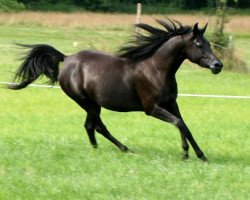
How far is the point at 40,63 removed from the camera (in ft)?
36.8

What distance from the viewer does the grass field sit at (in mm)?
7738

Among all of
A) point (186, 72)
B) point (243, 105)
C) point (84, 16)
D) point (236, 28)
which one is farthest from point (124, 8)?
point (243, 105)

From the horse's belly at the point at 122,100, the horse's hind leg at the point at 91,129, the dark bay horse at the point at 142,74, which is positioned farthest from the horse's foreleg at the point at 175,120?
the horse's hind leg at the point at 91,129

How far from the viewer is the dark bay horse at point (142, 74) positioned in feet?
31.9

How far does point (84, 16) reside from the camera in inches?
2248

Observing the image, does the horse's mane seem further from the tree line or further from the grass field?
the tree line

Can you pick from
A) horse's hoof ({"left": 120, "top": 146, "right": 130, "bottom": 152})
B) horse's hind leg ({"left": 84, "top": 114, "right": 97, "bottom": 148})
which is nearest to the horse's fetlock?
horse's hoof ({"left": 120, "top": 146, "right": 130, "bottom": 152})

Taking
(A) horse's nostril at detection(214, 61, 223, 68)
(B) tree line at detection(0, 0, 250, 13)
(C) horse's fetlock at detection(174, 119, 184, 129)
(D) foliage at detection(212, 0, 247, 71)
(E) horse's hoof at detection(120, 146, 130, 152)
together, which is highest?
(A) horse's nostril at detection(214, 61, 223, 68)

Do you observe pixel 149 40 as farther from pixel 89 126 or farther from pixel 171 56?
pixel 89 126

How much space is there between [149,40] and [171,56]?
49 centimetres

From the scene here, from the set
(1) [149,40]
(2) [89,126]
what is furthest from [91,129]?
(1) [149,40]

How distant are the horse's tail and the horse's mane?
139 centimetres

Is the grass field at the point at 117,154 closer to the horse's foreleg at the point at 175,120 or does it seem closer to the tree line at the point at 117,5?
the horse's foreleg at the point at 175,120

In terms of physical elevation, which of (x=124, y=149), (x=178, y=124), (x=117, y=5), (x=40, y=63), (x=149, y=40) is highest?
(x=149, y=40)
